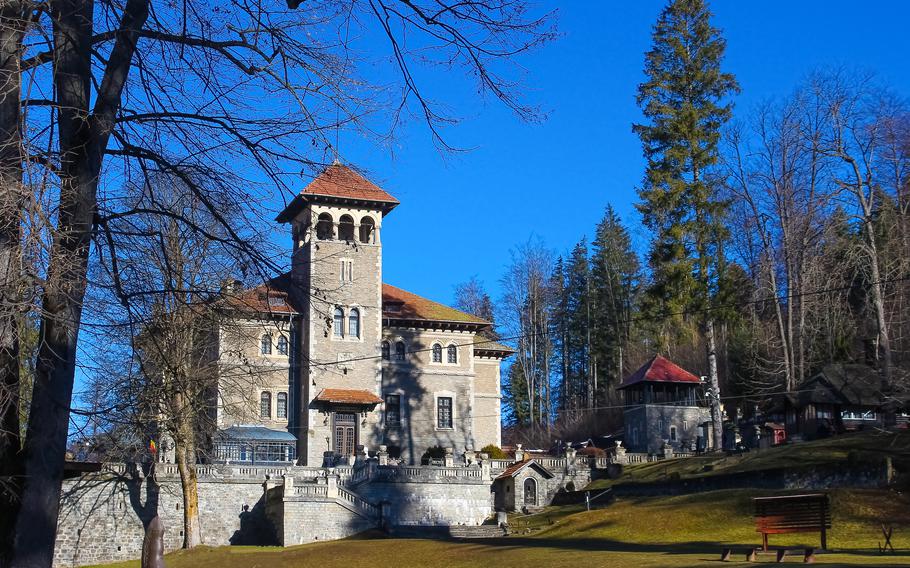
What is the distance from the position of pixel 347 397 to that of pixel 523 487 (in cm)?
988

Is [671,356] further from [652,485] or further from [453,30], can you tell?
[453,30]

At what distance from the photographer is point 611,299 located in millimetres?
77250

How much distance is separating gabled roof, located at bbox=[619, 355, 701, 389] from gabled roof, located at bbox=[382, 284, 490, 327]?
29.1 ft

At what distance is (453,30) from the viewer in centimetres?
685

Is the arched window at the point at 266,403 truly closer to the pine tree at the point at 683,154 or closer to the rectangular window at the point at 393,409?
the rectangular window at the point at 393,409

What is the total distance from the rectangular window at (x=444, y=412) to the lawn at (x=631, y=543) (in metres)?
17.7

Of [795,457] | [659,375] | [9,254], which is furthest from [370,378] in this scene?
[9,254]

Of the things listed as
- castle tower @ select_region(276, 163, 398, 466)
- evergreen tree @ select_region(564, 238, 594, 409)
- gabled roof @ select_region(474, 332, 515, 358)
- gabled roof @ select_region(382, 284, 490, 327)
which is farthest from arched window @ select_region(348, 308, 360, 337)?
evergreen tree @ select_region(564, 238, 594, 409)

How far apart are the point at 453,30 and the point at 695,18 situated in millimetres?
44630

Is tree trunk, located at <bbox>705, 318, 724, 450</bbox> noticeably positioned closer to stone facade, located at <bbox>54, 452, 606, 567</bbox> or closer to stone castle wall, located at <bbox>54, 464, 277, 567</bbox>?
stone facade, located at <bbox>54, 452, 606, 567</bbox>

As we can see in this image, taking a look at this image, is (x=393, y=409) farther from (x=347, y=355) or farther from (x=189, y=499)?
(x=189, y=499)

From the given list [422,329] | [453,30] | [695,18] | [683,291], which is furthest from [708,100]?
[453,30]

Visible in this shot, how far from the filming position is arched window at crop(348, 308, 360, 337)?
51688 mm

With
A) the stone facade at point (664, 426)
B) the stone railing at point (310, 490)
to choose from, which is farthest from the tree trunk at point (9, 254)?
the stone facade at point (664, 426)
